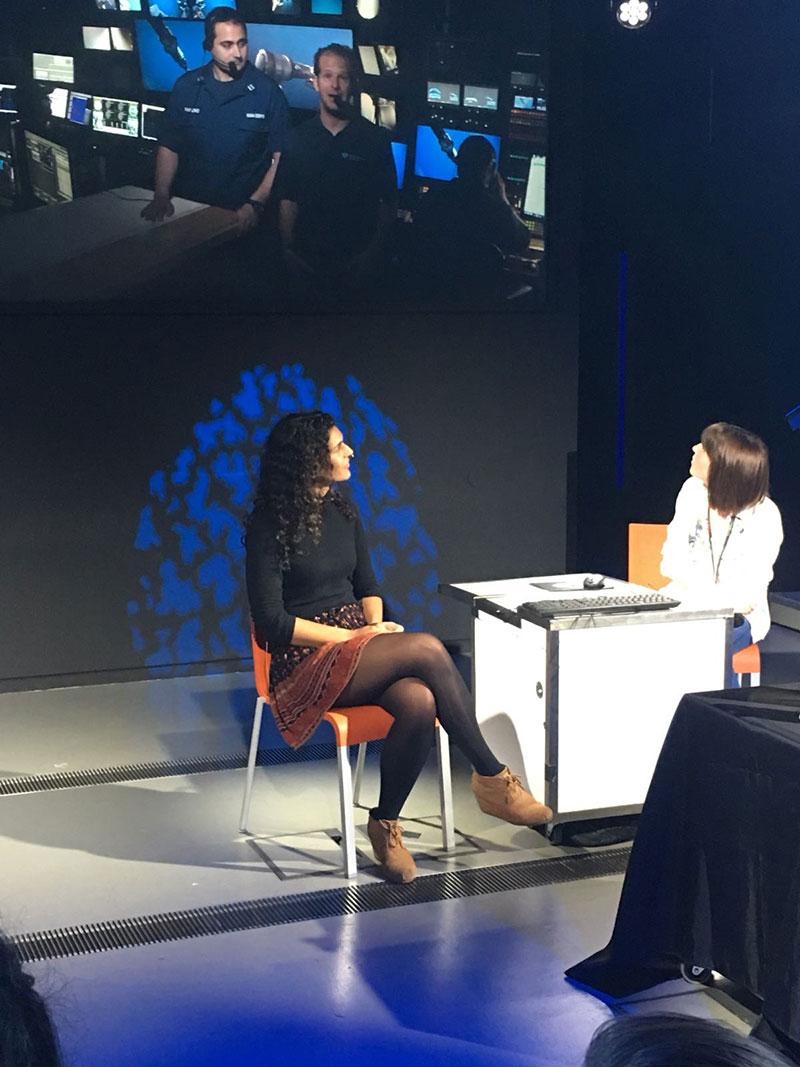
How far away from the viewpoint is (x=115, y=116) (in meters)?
5.08

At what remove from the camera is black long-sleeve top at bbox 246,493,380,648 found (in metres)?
3.55

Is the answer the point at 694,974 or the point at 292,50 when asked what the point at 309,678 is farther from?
A: the point at 292,50

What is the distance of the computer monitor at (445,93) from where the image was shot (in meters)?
5.49

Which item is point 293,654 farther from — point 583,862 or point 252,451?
point 252,451

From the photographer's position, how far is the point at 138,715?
495 cm

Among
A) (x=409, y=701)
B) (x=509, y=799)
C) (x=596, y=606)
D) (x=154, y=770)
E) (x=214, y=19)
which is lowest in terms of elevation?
(x=154, y=770)

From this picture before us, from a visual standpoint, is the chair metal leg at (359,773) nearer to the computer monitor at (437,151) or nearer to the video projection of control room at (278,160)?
the video projection of control room at (278,160)

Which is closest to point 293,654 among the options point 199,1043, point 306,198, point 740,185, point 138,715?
point 199,1043

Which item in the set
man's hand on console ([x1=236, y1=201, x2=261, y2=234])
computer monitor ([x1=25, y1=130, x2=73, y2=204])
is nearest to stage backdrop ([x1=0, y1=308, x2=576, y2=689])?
man's hand on console ([x1=236, y1=201, x2=261, y2=234])

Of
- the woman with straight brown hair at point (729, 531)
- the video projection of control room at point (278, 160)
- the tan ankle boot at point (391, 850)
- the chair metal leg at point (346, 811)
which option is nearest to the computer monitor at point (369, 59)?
the video projection of control room at point (278, 160)

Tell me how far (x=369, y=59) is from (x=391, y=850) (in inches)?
130

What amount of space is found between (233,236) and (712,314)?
7.08ft

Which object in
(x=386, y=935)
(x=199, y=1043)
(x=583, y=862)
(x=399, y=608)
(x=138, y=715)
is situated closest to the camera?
(x=199, y=1043)

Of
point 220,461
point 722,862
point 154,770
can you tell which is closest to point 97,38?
point 220,461
